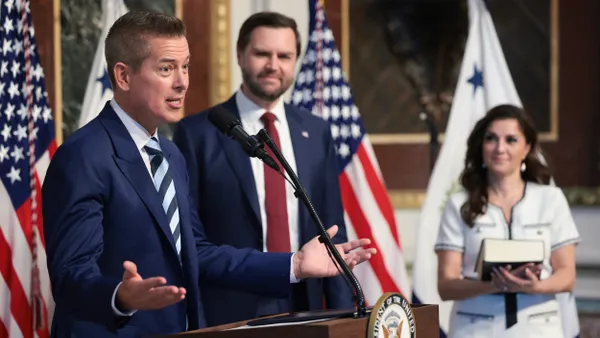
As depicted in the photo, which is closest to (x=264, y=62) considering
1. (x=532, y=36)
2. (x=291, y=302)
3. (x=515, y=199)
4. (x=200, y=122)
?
(x=200, y=122)

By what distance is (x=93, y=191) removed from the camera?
2336mm

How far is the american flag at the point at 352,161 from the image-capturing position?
5.01m

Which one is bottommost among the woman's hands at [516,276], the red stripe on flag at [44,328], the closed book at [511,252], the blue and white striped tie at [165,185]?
the red stripe on flag at [44,328]

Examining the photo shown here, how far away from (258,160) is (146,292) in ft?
5.91

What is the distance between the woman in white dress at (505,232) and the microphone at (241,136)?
165 cm

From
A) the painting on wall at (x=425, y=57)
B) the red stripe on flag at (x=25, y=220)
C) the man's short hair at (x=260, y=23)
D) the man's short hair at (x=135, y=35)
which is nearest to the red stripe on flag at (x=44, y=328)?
the red stripe on flag at (x=25, y=220)

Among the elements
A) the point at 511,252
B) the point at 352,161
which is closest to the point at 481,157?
the point at 511,252

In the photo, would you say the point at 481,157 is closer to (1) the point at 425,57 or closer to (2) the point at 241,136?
(2) the point at 241,136

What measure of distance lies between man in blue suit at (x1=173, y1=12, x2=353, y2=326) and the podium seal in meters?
1.41

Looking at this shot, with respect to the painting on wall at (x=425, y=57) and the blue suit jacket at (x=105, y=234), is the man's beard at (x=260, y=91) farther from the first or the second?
the painting on wall at (x=425, y=57)

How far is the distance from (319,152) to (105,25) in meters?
1.30

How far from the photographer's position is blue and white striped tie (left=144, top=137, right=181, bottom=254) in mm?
2504

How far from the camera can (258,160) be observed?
385 cm

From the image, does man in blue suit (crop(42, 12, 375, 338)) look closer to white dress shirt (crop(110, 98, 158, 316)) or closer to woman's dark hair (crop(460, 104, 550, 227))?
white dress shirt (crop(110, 98, 158, 316))
